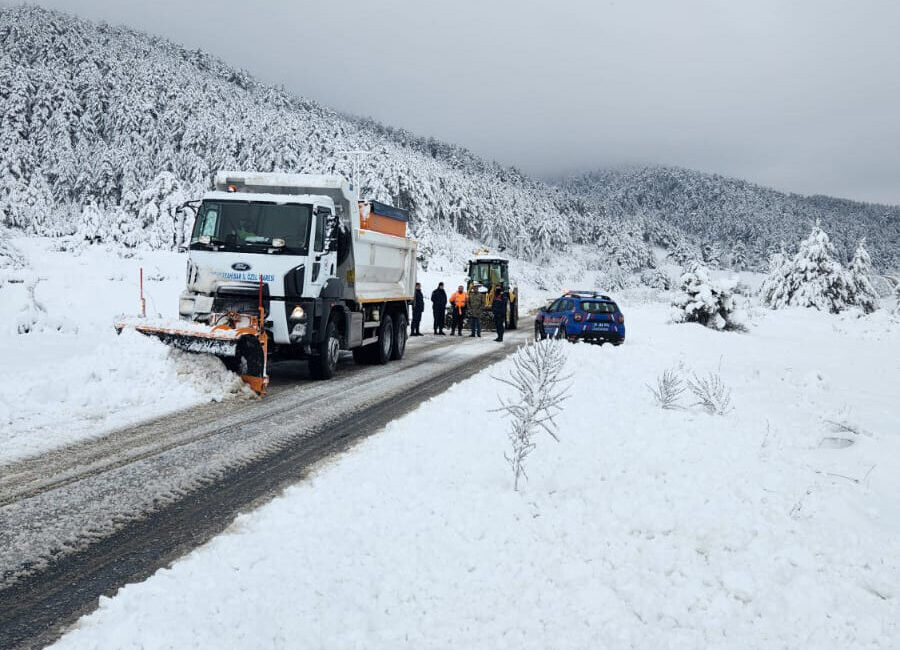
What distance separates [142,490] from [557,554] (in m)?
3.51

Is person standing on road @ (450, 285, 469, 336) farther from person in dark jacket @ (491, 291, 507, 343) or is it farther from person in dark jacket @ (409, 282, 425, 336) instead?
person in dark jacket @ (491, 291, 507, 343)

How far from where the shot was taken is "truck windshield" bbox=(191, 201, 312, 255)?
9734 mm

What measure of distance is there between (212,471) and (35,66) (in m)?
97.2

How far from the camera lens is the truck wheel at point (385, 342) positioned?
43.8 feet

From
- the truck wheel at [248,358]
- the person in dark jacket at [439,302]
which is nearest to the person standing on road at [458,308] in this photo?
the person in dark jacket at [439,302]

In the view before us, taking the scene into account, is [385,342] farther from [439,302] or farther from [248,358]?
[439,302]

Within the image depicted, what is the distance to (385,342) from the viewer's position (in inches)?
535

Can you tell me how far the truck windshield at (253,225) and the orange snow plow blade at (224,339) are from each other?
1.40 m

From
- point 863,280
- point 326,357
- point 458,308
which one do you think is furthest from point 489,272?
point 863,280

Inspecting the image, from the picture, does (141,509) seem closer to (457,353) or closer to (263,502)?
(263,502)

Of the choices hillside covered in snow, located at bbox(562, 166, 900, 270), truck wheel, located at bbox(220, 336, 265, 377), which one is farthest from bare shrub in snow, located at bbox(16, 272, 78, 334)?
hillside covered in snow, located at bbox(562, 166, 900, 270)

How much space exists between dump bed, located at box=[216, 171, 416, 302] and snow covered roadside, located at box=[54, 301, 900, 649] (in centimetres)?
559

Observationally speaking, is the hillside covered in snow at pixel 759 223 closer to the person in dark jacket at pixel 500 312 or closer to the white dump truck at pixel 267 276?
the person in dark jacket at pixel 500 312

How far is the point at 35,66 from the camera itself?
77562mm
